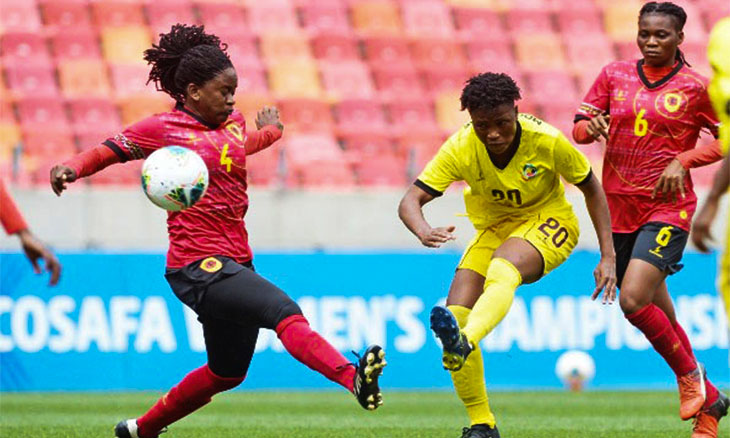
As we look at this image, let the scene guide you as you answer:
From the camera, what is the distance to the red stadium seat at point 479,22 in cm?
1850

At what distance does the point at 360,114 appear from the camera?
16734 mm

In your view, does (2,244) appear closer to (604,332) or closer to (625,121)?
(604,332)

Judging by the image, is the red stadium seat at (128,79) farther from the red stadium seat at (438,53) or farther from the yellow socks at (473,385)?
the yellow socks at (473,385)

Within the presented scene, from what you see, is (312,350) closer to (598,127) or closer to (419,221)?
(419,221)

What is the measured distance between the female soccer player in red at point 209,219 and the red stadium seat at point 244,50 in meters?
10.2

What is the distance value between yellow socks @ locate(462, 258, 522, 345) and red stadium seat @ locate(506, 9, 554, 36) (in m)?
12.1

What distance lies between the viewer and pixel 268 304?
6262 mm

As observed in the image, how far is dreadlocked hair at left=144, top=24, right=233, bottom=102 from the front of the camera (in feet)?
21.9

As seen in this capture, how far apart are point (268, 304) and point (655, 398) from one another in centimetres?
646

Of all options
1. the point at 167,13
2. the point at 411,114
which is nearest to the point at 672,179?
the point at 411,114

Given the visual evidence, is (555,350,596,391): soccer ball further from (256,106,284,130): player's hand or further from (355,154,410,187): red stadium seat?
(256,106,284,130): player's hand

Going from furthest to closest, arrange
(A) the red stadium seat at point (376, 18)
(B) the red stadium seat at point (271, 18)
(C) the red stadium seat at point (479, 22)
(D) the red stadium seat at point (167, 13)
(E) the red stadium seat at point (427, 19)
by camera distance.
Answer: (C) the red stadium seat at point (479, 22)
(E) the red stadium seat at point (427, 19)
(A) the red stadium seat at point (376, 18)
(B) the red stadium seat at point (271, 18)
(D) the red stadium seat at point (167, 13)

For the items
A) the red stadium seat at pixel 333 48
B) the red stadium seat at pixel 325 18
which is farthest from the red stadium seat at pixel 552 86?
the red stadium seat at pixel 325 18

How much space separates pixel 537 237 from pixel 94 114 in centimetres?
978
